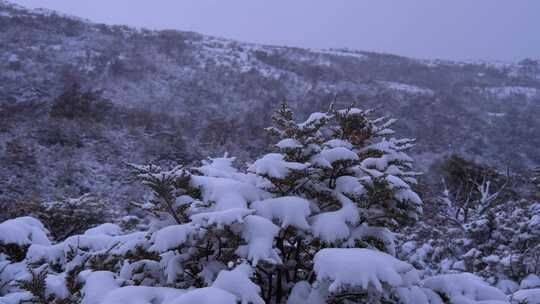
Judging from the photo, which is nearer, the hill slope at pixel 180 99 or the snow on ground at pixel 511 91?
the hill slope at pixel 180 99

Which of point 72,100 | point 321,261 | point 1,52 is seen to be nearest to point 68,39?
point 1,52

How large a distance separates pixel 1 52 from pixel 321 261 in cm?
2111

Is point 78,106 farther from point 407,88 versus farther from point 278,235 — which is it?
point 407,88

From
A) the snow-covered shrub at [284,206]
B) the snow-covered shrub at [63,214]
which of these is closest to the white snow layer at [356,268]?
the snow-covered shrub at [284,206]

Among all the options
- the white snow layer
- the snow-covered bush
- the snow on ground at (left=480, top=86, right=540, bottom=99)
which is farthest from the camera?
the snow on ground at (left=480, top=86, right=540, bottom=99)

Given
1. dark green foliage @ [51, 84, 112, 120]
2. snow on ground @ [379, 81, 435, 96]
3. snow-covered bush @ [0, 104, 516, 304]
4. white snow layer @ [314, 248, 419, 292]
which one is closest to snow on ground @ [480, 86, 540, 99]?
snow on ground @ [379, 81, 435, 96]

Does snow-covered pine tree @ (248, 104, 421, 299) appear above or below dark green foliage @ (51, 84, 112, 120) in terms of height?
above

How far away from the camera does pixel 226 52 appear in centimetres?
2688

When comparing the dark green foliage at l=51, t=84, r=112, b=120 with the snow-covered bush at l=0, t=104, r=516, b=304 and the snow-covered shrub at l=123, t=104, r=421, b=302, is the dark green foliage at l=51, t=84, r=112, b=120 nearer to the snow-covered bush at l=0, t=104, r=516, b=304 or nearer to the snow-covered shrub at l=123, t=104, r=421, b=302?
the snow-covered bush at l=0, t=104, r=516, b=304

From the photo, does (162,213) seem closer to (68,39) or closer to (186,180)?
(186,180)

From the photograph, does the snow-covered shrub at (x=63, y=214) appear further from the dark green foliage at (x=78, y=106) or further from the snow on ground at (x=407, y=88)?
the snow on ground at (x=407, y=88)

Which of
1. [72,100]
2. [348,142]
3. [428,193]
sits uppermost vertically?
[348,142]

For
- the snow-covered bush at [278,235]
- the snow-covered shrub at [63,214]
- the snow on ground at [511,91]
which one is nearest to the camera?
the snow-covered bush at [278,235]

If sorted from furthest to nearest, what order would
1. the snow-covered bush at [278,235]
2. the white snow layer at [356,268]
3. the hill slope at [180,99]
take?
the hill slope at [180,99] < the snow-covered bush at [278,235] < the white snow layer at [356,268]
